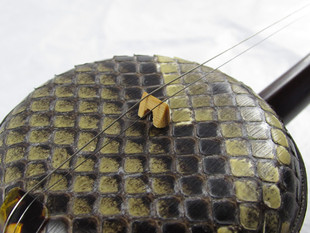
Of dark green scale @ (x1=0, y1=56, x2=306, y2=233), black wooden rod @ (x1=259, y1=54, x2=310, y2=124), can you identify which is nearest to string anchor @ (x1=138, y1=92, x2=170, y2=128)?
dark green scale @ (x1=0, y1=56, x2=306, y2=233)

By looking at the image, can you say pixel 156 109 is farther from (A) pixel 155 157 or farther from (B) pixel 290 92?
(B) pixel 290 92

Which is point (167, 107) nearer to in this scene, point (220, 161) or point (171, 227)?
point (220, 161)

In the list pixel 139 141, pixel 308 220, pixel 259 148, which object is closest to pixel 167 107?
pixel 139 141

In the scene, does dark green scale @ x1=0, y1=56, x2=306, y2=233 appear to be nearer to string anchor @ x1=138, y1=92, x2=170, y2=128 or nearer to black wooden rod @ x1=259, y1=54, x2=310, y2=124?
string anchor @ x1=138, y1=92, x2=170, y2=128

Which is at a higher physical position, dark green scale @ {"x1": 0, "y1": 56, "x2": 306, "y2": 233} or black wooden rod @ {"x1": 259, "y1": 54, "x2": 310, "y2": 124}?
black wooden rod @ {"x1": 259, "y1": 54, "x2": 310, "y2": 124}

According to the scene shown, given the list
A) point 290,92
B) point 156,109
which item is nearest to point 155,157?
point 156,109

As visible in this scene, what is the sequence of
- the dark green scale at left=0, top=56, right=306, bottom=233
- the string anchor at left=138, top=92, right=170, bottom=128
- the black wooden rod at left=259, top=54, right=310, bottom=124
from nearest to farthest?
the dark green scale at left=0, top=56, right=306, bottom=233
the string anchor at left=138, top=92, right=170, bottom=128
the black wooden rod at left=259, top=54, right=310, bottom=124
